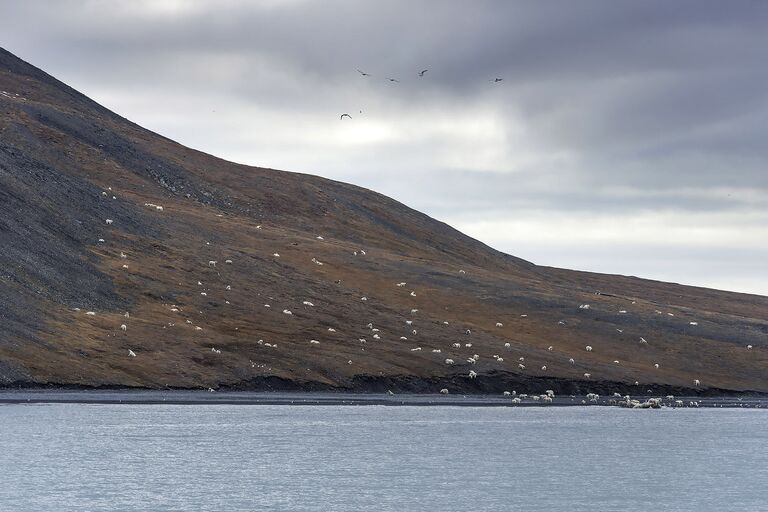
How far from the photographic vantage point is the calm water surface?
1887 inches

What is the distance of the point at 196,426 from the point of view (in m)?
73.2

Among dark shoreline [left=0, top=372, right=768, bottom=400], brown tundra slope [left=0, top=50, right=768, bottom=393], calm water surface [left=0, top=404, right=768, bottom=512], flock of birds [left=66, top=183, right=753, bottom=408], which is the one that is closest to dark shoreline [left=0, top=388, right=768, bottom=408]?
dark shoreline [left=0, top=372, right=768, bottom=400]

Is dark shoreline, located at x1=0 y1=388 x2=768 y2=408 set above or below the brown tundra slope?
below

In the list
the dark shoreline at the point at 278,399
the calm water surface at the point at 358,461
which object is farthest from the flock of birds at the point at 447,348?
the calm water surface at the point at 358,461

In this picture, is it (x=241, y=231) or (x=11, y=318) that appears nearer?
(x=11, y=318)

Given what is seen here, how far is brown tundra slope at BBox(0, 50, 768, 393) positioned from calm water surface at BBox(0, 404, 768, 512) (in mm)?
21056

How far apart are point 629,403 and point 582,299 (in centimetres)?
5441

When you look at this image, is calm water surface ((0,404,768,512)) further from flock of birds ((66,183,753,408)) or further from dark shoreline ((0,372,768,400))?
flock of birds ((66,183,753,408))

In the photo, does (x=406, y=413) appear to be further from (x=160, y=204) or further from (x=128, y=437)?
(x=160, y=204)

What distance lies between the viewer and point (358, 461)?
195 ft

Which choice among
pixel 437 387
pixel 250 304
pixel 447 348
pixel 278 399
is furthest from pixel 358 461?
pixel 250 304

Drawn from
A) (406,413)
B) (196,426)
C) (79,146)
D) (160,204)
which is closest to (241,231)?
(160,204)

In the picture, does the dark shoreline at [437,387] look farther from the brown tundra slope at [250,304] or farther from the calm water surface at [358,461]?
the calm water surface at [358,461]

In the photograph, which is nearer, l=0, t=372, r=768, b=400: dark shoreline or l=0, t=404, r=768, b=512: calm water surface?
l=0, t=404, r=768, b=512: calm water surface
